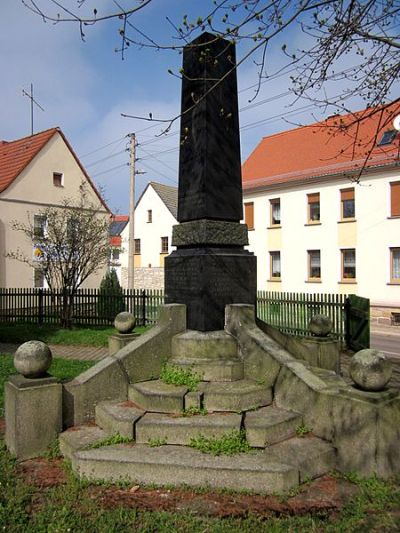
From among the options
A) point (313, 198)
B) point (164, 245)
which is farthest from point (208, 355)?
point (164, 245)

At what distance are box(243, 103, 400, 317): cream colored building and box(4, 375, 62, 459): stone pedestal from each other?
1587 cm

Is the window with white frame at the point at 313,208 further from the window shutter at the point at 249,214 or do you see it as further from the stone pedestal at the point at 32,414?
the stone pedestal at the point at 32,414

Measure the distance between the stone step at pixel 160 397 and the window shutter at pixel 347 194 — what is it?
18.9 metres

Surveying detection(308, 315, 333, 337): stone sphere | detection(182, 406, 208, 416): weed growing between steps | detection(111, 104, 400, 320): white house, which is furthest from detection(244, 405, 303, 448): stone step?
detection(111, 104, 400, 320): white house

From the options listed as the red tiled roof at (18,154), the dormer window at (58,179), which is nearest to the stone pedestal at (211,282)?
the red tiled roof at (18,154)

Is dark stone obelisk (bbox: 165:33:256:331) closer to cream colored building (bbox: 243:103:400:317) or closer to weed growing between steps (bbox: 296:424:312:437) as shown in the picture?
weed growing between steps (bbox: 296:424:312:437)

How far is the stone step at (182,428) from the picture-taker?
391 centimetres

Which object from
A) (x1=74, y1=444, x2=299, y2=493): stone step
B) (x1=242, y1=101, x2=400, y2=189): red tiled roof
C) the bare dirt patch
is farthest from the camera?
(x1=242, y1=101, x2=400, y2=189): red tiled roof

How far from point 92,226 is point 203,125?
10.4m

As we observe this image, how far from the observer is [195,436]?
12.9 feet

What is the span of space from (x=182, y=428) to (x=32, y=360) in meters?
1.59

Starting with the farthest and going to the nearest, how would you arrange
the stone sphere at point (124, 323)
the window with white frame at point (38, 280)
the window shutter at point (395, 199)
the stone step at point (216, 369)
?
1. the window with white frame at point (38, 280)
2. the window shutter at point (395, 199)
3. the stone sphere at point (124, 323)
4. the stone step at point (216, 369)

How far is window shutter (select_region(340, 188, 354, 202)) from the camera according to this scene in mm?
21203

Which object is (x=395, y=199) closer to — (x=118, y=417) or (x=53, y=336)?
(x=53, y=336)
